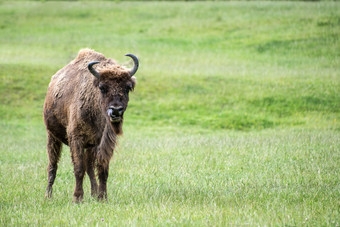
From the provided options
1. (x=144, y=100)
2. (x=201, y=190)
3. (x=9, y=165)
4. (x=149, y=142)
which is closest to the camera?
(x=201, y=190)

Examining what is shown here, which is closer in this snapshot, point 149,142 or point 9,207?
point 9,207

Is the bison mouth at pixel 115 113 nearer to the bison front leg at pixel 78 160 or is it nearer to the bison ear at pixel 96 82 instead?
the bison ear at pixel 96 82

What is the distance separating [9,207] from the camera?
680 centimetres

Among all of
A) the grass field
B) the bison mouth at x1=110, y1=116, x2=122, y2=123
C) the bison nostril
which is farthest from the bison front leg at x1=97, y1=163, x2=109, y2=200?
the bison nostril

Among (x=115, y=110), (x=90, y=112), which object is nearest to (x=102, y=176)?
(x=90, y=112)

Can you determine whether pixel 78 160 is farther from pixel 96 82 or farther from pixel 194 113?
pixel 194 113

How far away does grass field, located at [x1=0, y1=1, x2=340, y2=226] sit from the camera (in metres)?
6.68

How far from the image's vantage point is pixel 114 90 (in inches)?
280

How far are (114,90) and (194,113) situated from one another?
1353 centimetres

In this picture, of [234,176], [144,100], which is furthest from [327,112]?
[234,176]

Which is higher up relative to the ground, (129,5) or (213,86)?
(129,5)

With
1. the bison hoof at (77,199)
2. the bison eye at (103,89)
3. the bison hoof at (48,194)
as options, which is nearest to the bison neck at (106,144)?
the bison eye at (103,89)

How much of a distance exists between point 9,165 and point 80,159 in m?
3.98

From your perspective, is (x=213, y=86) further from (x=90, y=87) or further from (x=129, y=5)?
(x=129, y=5)
